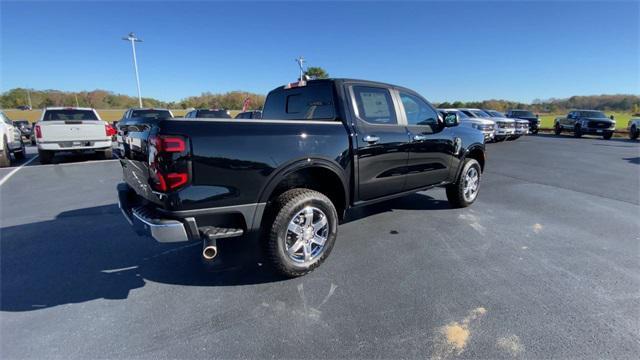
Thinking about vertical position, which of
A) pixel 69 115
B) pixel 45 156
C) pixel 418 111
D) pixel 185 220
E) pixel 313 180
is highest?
pixel 69 115

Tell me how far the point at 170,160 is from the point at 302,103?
6.55ft

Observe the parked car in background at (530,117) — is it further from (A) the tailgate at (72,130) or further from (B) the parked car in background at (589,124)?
(A) the tailgate at (72,130)

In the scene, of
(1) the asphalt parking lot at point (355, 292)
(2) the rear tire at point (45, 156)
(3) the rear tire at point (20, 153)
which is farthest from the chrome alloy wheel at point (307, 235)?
(3) the rear tire at point (20, 153)

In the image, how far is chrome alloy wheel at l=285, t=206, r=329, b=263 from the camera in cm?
305

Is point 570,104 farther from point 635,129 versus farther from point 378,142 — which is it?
point 378,142

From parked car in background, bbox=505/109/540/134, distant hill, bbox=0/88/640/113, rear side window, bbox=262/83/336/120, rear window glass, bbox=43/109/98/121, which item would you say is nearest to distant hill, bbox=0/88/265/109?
distant hill, bbox=0/88/640/113

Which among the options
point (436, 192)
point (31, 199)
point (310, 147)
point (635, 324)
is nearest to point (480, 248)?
point (635, 324)

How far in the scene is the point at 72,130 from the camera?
29.8 ft

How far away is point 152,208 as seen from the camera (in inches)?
106

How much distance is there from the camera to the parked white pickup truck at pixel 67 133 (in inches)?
350

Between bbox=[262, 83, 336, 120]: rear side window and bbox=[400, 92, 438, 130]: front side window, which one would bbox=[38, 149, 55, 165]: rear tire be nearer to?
bbox=[262, 83, 336, 120]: rear side window

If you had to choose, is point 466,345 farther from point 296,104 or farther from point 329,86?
point 296,104

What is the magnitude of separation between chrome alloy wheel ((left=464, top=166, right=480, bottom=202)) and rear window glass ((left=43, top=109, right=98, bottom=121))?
11096mm

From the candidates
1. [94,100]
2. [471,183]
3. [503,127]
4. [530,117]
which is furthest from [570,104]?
[94,100]
